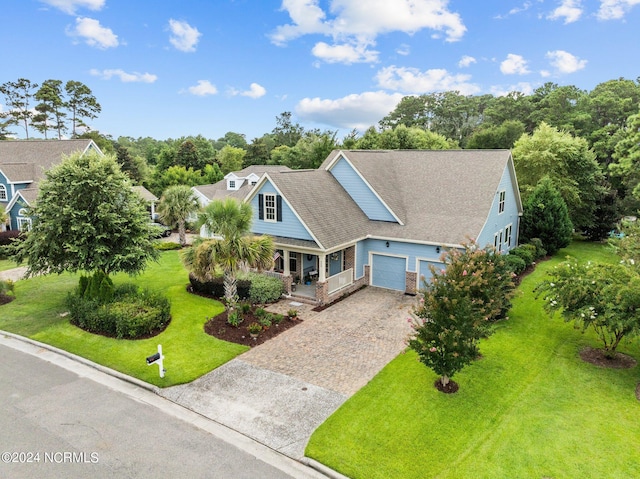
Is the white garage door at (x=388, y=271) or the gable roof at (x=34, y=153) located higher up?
the gable roof at (x=34, y=153)

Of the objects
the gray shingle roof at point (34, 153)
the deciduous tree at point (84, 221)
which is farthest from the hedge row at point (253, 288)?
the gray shingle roof at point (34, 153)

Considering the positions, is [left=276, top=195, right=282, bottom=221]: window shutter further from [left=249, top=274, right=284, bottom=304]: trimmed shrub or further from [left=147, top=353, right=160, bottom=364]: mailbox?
[left=147, top=353, right=160, bottom=364]: mailbox

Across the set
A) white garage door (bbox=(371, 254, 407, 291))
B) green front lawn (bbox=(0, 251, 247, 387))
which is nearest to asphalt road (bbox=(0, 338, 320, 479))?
green front lawn (bbox=(0, 251, 247, 387))

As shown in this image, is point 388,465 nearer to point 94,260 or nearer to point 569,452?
point 569,452

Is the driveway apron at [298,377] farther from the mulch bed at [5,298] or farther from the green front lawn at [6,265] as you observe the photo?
the green front lawn at [6,265]

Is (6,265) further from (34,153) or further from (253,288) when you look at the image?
(253,288)
